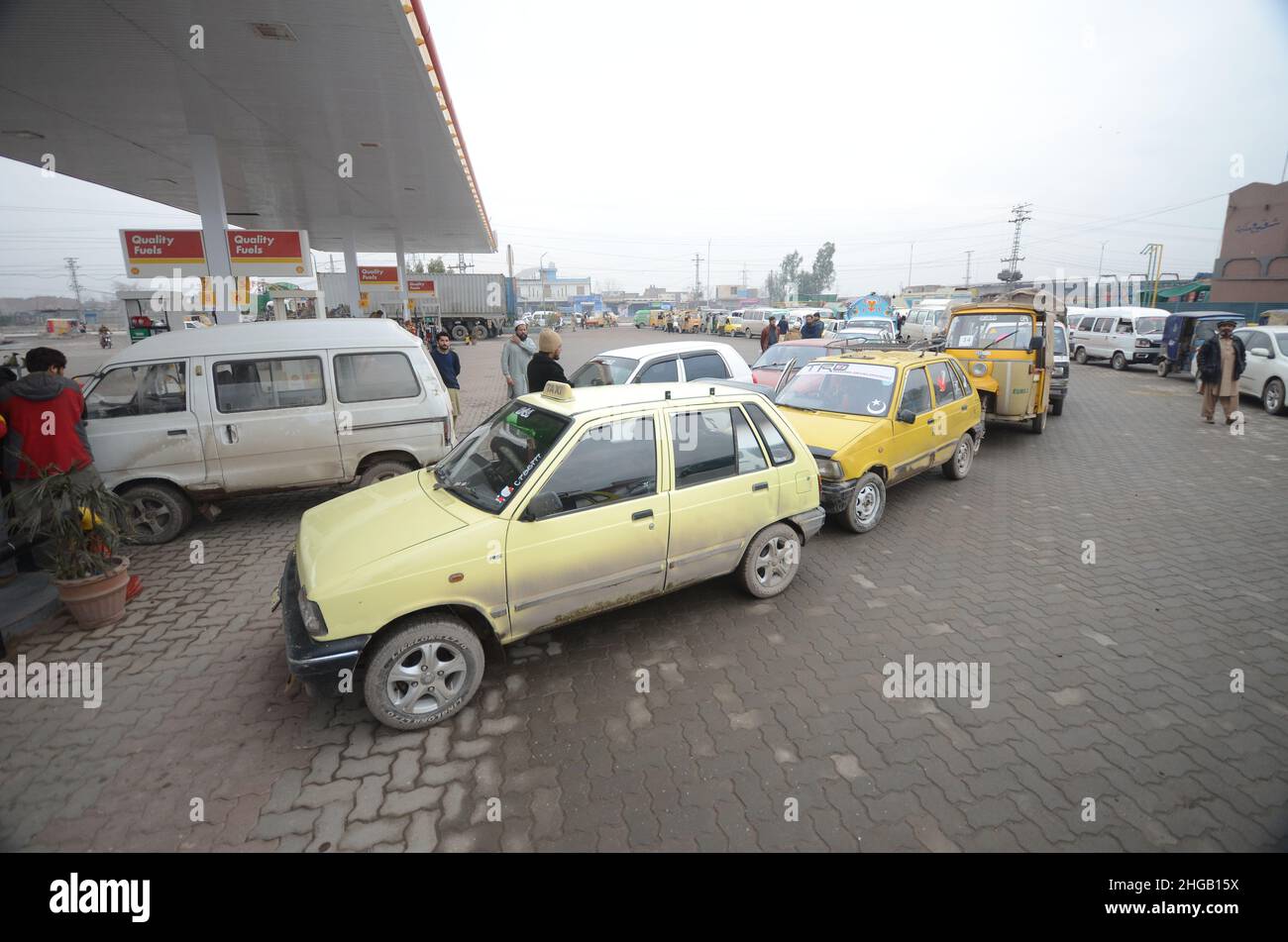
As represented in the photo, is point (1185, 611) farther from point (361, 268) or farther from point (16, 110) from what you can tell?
point (361, 268)

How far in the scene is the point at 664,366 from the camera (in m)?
7.82

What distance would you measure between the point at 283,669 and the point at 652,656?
248cm

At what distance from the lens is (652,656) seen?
3.86m

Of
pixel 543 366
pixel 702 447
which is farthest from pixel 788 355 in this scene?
pixel 702 447

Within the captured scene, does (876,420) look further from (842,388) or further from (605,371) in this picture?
(605,371)

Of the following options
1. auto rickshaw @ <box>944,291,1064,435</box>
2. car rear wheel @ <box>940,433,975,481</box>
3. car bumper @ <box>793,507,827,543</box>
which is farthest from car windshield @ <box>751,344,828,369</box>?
car bumper @ <box>793,507,827,543</box>

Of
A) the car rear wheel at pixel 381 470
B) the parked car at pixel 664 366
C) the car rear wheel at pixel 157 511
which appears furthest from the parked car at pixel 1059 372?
the car rear wheel at pixel 157 511

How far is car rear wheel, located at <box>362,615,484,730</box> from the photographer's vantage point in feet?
9.99

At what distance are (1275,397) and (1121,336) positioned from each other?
880 cm

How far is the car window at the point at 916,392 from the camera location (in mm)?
6531

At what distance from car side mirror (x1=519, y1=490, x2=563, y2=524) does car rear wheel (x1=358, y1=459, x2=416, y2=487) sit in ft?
12.4

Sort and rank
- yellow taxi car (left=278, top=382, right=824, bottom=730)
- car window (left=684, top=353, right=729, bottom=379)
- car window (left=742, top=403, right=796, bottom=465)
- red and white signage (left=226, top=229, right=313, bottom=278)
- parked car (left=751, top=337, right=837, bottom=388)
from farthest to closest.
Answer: red and white signage (left=226, top=229, right=313, bottom=278) → parked car (left=751, top=337, right=837, bottom=388) → car window (left=684, top=353, right=729, bottom=379) → car window (left=742, top=403, right=796, bottom=465) → yellow taxi car (left=278, top=382, right=824, bottom=730)

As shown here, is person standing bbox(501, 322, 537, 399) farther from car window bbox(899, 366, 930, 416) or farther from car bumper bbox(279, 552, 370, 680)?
car bumper bbox(279, 552, 370, 680)

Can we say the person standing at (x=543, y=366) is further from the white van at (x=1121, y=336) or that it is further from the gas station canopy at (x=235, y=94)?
the white van at (x=1121, y=336)
